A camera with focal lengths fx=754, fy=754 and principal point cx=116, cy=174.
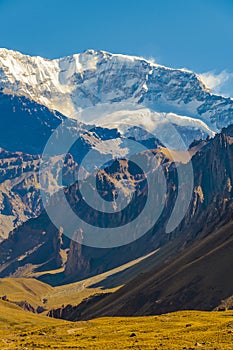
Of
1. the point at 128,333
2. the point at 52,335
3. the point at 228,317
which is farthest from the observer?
the point at 228,317

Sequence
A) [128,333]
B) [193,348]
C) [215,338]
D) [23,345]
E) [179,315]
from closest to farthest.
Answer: [193,348] → [215,338] → [23,345] → [128,333] → [179,315]

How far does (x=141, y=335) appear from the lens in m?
122

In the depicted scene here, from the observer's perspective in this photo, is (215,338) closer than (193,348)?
No

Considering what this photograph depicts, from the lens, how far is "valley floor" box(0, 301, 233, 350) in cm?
10800

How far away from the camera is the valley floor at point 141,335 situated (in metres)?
108

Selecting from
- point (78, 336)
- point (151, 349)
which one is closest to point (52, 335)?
point (78, 336)

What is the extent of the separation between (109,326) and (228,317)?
74.4 feet

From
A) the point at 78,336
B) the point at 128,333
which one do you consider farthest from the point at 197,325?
the point at 78,336

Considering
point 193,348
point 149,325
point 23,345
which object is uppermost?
point 149,325

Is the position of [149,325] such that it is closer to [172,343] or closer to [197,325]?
[197,325]

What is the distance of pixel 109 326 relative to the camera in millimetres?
143500

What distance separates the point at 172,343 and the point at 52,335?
107ft

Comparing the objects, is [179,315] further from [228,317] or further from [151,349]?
[151,349]

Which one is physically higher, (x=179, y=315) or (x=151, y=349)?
(x=179, y=315)
